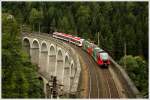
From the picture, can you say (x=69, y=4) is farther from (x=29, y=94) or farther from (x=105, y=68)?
(x=29, y=94)

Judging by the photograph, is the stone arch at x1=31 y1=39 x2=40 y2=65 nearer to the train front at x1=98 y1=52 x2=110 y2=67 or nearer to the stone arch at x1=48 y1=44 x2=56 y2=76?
the stone arch at x1=48 y1=44 x2=56 y2=76

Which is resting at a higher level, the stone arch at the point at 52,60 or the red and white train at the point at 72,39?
the red and white train at the point at 72,39

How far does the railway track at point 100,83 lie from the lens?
3468 centimetres

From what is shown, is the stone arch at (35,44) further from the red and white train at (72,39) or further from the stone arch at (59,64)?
the stone arch at (59,64)

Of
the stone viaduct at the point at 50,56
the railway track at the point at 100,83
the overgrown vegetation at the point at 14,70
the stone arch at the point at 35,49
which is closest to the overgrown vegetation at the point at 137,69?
the railway track at the point at 100,83

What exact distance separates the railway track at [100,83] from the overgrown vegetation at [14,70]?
18.2 ft

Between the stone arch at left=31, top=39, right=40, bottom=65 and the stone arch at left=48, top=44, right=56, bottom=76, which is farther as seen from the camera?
the stone arch at left=31, top=39, right=40, bottom=65

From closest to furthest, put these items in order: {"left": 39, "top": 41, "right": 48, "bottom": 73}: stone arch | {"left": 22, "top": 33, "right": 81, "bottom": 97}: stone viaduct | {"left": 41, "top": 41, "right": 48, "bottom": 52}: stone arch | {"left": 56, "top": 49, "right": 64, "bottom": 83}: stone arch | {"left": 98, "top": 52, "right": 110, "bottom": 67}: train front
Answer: {"left": 98, "top": 52, "right": 110, "bottom": 67}: train front < {"left": 22, "top": 33, "right": 81, "bottom": 97}: stone viaduct < {"left": 56, "top": 49, "right": 64, "bottom": 83}: stone arch < {"left": 39, "top": 41, "right": 48, "bottom": 73}: stone arch < {"left": 41, "top": 41, "right": 48, "bottom": 52}: stone arch

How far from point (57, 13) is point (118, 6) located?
55.5ft

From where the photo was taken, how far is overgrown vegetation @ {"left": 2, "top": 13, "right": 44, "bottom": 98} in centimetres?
2981

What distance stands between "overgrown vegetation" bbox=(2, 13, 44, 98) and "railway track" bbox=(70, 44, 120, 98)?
5547mm

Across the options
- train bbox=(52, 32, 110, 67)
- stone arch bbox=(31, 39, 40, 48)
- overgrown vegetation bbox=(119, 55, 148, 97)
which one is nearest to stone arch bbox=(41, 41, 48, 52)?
stone arch bbox=(31, 39, 40, 48)

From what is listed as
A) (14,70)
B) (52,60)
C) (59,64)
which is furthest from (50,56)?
(14,70)

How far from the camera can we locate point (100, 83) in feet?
128
